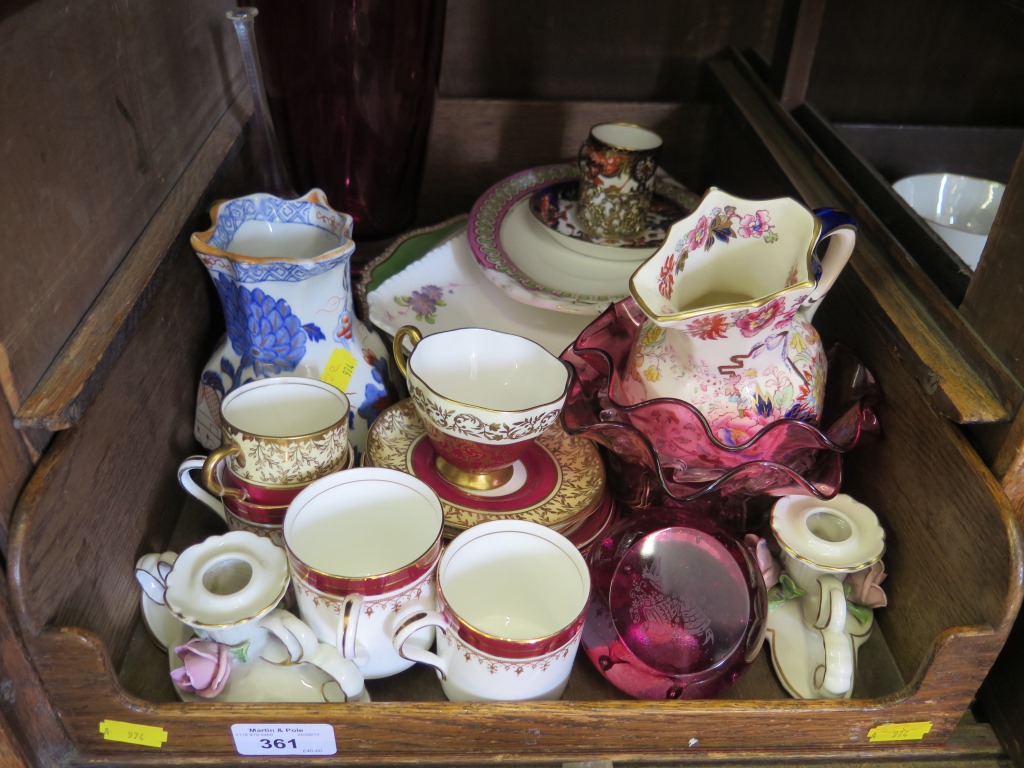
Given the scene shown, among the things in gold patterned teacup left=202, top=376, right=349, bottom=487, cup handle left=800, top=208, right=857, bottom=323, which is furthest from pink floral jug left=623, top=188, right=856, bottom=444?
gold patterned teacup left=202, top=376, right=349, bottom=487

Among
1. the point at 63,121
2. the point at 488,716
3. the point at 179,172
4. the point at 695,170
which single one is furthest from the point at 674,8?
the point at 488,716

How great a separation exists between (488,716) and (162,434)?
316mm

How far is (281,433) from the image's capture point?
64 cm

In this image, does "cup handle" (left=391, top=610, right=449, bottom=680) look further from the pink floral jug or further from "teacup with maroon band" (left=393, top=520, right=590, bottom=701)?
the pink floral jug

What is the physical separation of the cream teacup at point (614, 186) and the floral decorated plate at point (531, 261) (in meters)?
0.04

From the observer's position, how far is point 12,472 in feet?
1.43

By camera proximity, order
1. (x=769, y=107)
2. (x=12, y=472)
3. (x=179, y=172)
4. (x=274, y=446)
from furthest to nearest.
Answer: (x=769, y=107) → (x=179, y=172) → (x=274, y=446) → (x=12, y=472)

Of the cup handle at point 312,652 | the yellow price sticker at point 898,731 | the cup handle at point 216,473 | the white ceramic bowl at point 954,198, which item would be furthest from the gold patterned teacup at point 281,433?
the white ceramic bowl at point 954,198

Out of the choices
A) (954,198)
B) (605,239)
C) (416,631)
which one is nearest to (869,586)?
(416,631)

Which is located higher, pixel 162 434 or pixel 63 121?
pixel 63 121

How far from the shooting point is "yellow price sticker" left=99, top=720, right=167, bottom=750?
0.48 m

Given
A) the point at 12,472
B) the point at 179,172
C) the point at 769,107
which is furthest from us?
the point at 769,107

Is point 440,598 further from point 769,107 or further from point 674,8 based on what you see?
point 674,8

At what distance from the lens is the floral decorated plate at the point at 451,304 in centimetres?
76
